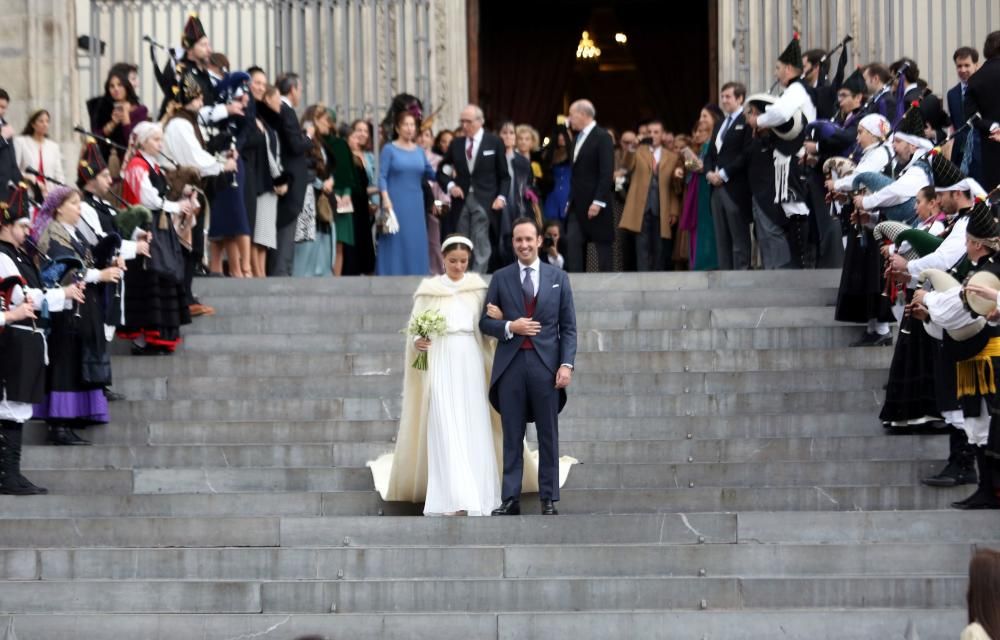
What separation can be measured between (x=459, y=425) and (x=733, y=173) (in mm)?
6140

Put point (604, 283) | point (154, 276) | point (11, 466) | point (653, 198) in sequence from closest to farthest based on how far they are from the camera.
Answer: point (11, 466)
point (154, 276)
point (604, 283)
point (653, 198)

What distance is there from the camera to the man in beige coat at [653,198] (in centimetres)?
1820

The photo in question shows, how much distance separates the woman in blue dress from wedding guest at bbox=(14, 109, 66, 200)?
273 centimetres

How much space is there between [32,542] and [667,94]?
17.2 m

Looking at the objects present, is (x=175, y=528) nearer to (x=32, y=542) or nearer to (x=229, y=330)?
(x=32, y=542)

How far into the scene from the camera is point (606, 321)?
14.3 metres

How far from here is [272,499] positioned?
37.7ft

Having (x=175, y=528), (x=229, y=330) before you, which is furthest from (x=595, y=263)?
(x=175, y=528)

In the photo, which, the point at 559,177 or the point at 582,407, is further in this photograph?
the point at 559,177

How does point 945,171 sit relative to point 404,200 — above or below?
below

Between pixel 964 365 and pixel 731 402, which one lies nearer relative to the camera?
pixel 964 365

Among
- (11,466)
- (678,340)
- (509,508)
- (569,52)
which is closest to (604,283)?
(678,340)

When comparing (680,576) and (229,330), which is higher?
(229,330)

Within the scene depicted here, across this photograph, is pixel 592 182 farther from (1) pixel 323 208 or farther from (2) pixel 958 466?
(2) pixel 958 466
